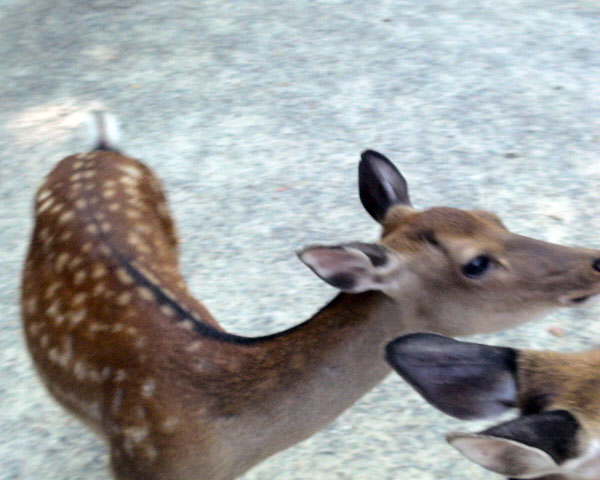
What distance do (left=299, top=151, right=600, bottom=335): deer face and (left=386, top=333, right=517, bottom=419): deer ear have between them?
2.19ft

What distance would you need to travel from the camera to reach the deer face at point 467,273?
100 inches

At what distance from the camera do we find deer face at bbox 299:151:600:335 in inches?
100

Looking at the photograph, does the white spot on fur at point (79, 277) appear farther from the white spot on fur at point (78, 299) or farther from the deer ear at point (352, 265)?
the deer ear at point (352, 265)

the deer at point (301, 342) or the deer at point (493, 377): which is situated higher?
the deer at point (493, 377)

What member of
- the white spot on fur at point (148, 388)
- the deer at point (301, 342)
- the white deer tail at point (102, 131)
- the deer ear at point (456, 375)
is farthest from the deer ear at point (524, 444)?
the white deer tail at point (102, 131)

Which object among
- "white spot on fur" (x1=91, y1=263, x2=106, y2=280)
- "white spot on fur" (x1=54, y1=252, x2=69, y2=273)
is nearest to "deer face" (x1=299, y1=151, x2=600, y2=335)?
"white spot on fur" (x1=91, y1=263, x2=106, y2=280)

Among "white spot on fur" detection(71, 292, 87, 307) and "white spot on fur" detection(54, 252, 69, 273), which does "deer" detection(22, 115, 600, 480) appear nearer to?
"white spot on fur" detection(71, 292, 87, 307)

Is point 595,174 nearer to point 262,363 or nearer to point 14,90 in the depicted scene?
point 262,363

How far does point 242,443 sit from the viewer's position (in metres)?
2.62

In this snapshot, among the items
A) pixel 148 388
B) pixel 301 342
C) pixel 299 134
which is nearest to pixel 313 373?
pixel 301 342

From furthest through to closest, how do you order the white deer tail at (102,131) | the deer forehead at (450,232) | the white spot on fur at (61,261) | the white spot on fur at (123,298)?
the white deer tail at (102,131) < the white spot on fur at (61,261) < the white spot on fur at (123,298) < the deer forehead at (450,232)

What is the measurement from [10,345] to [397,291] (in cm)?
220

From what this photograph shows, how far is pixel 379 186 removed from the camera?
3.02m

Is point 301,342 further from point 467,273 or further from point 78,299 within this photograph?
point 78,299
